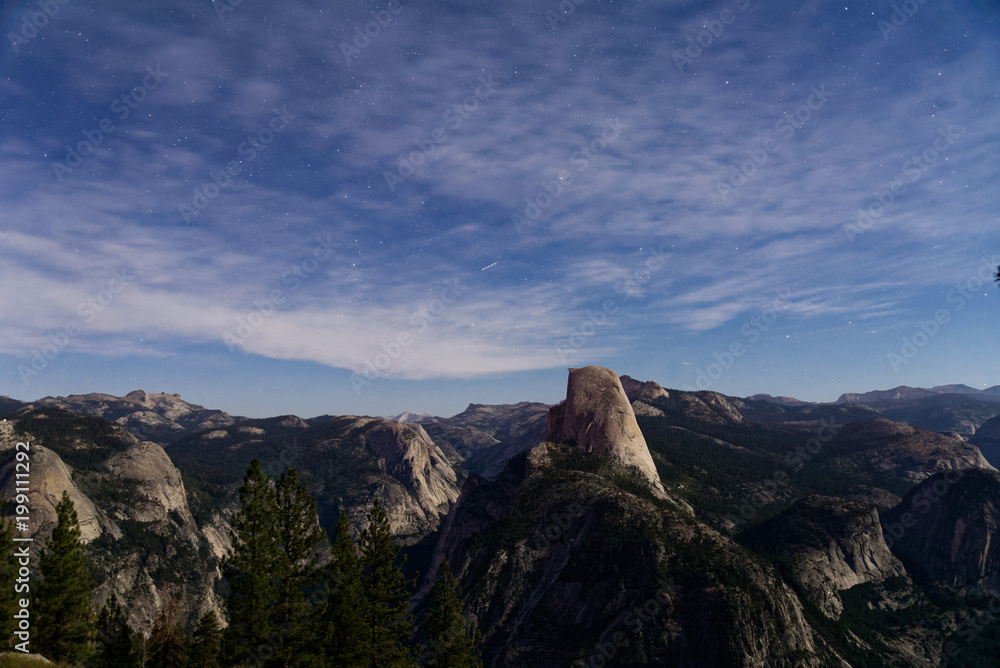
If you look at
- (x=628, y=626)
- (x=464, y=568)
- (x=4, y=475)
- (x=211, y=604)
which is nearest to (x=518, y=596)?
(x=464, y=568)

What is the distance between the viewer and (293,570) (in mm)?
35000

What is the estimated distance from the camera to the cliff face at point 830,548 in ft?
333

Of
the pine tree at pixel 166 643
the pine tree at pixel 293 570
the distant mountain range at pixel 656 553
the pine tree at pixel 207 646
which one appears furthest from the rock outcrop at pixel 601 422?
the pine tree at pixel 166 643

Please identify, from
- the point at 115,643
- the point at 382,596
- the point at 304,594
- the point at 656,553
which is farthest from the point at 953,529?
the point at 115,643

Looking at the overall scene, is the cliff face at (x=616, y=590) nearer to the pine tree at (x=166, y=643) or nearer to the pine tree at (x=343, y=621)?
the pine tree at (x=343, y=621)

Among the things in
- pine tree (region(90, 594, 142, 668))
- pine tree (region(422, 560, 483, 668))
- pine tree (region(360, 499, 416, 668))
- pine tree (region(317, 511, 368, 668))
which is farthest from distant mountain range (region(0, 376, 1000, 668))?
pine tree (region(422, 560, 483, 668))

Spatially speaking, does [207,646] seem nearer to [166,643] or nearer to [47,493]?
[166,643]

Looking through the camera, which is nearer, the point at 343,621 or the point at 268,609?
the point at 268,609

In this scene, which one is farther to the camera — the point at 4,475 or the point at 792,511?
the point at 4,475

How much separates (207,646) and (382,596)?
40.9 ft

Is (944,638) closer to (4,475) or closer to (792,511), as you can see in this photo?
(792,511)

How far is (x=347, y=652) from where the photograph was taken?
3709 centimetres

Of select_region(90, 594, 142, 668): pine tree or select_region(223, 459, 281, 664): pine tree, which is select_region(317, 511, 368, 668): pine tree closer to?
select_region(223, 459, 281, 664): pine tree

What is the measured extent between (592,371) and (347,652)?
129m
